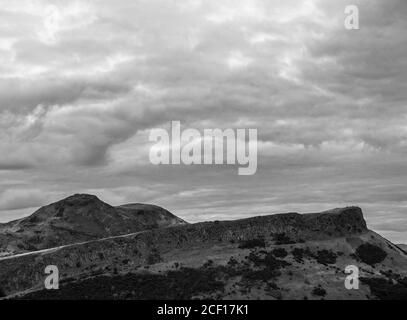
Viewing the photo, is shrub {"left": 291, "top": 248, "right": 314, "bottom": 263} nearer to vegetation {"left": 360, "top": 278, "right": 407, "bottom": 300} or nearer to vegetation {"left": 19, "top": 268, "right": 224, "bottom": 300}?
vegetation {"left": 360, "top": 278, "right": 407, "bottom": 300}

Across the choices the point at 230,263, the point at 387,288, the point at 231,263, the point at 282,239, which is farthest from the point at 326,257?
the point at 230,263

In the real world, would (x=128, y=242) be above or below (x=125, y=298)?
above

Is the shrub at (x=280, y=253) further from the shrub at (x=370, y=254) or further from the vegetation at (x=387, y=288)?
the shrub at (x=370, y=254)


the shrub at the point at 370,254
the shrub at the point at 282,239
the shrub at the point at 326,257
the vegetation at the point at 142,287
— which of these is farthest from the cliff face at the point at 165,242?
the vegetation at the point at 142,287

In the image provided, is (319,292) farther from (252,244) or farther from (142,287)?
(142,287)
